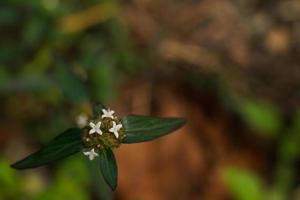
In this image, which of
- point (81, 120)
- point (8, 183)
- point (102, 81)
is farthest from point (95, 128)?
point (102, 81)

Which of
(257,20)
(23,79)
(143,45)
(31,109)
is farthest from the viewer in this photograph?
(257,20)

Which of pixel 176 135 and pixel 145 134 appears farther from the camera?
pixel 176 135

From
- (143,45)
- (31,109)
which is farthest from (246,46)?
(31,109)

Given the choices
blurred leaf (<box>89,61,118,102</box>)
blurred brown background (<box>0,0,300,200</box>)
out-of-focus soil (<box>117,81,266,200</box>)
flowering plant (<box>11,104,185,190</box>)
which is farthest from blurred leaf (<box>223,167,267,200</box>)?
flowering plant (<box>11,104,185,190</box>)

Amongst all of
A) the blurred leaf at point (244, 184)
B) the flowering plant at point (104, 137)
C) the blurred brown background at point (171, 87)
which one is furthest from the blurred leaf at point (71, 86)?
the blurred leaf at point (244, 184)

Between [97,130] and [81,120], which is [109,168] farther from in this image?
[81,120]

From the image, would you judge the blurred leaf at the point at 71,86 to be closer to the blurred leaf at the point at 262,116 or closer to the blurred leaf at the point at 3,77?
the blurred leaf at the point at 3,77

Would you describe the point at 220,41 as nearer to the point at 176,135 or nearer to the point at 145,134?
the point at 176,135
